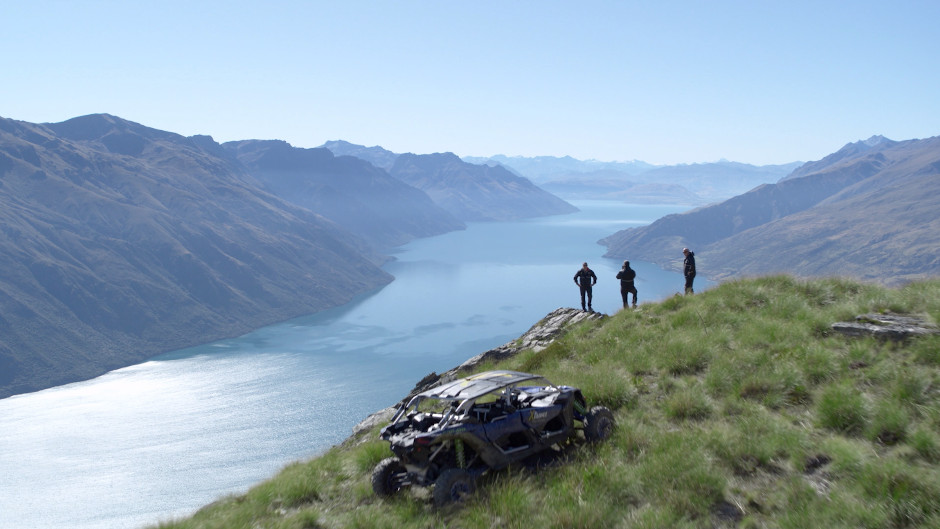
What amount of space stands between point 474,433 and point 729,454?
381 centimetres

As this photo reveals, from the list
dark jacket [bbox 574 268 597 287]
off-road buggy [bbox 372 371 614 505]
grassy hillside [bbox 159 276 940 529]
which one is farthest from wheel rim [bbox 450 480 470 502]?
dark jacket [bbox 574 268 597 287]

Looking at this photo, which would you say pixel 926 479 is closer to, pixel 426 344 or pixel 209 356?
pixel 426 344

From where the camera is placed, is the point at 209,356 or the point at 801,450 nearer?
the point at 801,450

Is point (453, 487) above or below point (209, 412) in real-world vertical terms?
above

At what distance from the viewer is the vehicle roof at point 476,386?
9.28 m

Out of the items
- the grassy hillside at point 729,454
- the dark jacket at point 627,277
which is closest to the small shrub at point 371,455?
the grassy hillside at point 729,454

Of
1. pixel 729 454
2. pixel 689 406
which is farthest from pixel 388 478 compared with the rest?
pixel 689 406

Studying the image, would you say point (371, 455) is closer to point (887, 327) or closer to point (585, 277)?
point (887, 327)

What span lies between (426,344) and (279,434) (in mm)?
55860

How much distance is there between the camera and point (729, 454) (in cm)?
787

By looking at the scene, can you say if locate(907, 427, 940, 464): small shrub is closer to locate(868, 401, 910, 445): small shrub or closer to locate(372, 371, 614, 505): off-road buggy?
locate(868, 401, 910, 445): small shrub

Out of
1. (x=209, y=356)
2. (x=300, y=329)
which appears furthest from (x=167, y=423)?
(x=300, y=329)

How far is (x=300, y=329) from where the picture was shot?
181500 mm

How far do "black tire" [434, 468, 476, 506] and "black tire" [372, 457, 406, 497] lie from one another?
93cm
